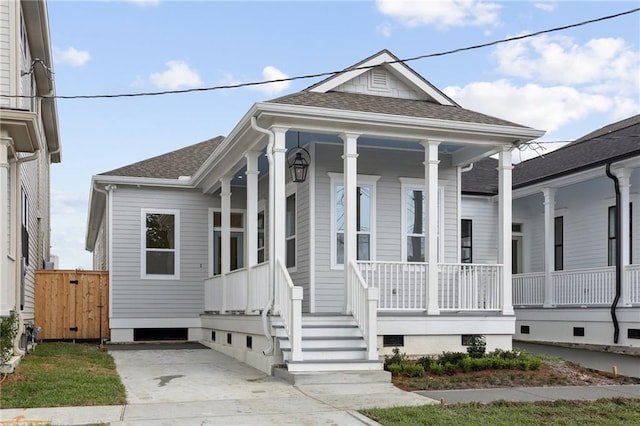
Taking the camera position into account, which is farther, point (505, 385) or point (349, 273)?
point (349, 273)

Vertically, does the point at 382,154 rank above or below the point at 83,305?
above

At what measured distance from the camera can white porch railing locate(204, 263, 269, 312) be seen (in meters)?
11.8

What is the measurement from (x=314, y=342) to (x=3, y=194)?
4.85 metres

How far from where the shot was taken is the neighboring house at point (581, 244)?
49.5 feet

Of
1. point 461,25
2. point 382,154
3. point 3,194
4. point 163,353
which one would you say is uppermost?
point 461,25

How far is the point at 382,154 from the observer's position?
13.8 m

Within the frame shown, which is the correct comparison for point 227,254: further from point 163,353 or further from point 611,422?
point 611,422

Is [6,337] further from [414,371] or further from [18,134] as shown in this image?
[414,371]

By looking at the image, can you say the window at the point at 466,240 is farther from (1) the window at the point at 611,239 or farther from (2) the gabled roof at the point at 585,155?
(1) the window at the point at 611,239

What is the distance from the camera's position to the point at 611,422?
767 cm

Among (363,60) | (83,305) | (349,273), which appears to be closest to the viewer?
(349,273)

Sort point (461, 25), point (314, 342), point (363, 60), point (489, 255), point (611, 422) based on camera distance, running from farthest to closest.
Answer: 1. point (489, 255)
2. point (461, 25)
3. point (363, 60)
4. point (314, 342)
5. point (611, 422)

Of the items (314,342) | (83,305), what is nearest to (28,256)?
(83,305)

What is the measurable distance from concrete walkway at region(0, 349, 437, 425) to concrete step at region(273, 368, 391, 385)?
0.15 metres
